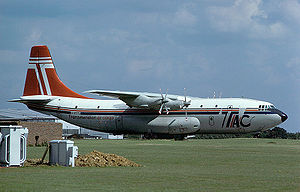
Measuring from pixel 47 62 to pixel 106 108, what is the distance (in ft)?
32.6

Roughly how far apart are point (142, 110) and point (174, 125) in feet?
14.1

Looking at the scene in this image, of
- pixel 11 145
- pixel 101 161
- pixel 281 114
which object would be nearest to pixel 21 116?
pixel 281 114

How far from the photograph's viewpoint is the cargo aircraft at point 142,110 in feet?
178

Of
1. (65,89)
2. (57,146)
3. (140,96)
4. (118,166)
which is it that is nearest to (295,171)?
(118,166)

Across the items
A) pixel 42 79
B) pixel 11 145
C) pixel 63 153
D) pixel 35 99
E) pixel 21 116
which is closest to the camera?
pixel 11 145

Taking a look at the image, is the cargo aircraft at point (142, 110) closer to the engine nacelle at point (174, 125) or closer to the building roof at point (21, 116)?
the engine nacelle at point (174, 125)

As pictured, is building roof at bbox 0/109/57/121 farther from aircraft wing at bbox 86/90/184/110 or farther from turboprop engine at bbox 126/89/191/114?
turboprop engine at bbox 126/89/191/114

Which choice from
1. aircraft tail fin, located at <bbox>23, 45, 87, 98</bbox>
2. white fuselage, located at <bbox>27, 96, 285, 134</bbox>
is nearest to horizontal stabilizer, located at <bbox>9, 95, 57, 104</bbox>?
white fuselage, located at <bbox>27, 96, 285, 134</bbox>

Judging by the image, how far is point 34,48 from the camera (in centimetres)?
6391

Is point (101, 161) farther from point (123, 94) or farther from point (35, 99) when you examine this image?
point (35, 99)

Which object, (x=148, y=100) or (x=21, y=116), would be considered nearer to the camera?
(x=148, y=100)

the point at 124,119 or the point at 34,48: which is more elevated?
the point at 34,48

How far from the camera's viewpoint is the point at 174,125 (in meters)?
58.1

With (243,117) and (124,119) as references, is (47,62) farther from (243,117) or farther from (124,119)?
(243,117)
